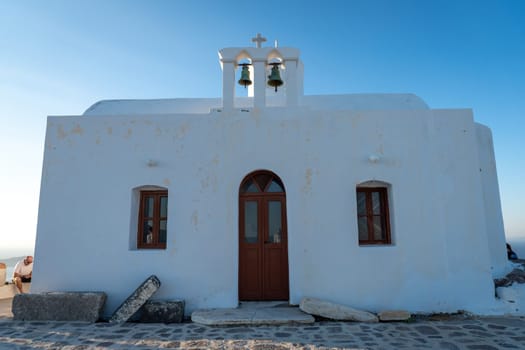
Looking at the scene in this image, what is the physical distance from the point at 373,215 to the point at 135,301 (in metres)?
4.52

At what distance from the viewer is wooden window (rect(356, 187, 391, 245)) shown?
6.43 m

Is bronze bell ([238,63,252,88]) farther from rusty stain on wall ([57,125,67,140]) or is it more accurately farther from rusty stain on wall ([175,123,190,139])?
rusty stain on wall ([57,125,67,140])

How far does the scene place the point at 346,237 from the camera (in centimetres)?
607

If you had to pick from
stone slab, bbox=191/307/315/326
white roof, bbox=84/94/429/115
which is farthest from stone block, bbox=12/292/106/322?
white roof, bbox=84/94/429/115

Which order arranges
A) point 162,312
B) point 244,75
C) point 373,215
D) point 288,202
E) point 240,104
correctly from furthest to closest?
point 240,104, point 244,75, point 373,215, point 288,202, point 162,312

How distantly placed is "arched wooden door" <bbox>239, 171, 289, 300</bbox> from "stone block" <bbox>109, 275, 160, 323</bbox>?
5.17 feet

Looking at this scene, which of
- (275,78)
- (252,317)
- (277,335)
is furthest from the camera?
(275,78)

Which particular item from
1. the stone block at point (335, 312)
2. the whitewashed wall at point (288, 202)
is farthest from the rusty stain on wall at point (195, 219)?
the stone block at point (335, 312)

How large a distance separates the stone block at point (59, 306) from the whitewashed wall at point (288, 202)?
1.24 ft

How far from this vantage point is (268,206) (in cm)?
647

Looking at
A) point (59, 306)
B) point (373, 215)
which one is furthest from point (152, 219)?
point (373, 215)

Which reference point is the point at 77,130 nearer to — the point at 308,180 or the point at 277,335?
the point at 308,180

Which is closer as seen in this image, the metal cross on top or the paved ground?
the paved ground

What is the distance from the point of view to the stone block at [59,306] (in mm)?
5680
